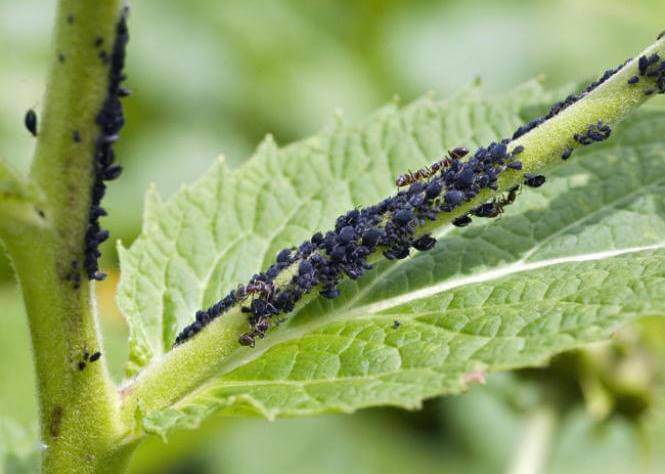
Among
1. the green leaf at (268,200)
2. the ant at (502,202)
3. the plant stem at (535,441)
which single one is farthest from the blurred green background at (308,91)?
the ant at (502,202)

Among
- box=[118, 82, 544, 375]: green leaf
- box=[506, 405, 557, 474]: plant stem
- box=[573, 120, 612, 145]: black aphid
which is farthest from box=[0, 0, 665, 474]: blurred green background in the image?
box=[573, 120, 612, 145]: black aphid

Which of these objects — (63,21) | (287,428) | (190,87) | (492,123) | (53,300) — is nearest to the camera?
(63,21)

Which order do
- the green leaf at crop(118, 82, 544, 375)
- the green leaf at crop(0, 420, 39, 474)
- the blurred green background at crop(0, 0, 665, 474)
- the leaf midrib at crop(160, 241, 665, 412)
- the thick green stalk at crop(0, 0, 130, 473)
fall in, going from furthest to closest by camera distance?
the blurred green background at crop(0, 0, 665, 474), the green leaf at crop(0, 420, 39, 474), the green leaf at crop(118, 82, 544, 375), the leaf midrib at crop(160, 241, 665, 412), the thick green stalk at crop(0, 0, 130, 473)

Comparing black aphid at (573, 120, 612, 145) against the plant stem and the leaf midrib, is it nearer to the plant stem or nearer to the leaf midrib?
the leaf midrib

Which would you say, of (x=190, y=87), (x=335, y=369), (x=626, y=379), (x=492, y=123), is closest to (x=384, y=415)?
(x=626, y=379)

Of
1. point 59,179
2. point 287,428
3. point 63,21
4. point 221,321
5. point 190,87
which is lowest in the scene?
point 221,321

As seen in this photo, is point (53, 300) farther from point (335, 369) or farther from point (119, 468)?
point (335, 369)
